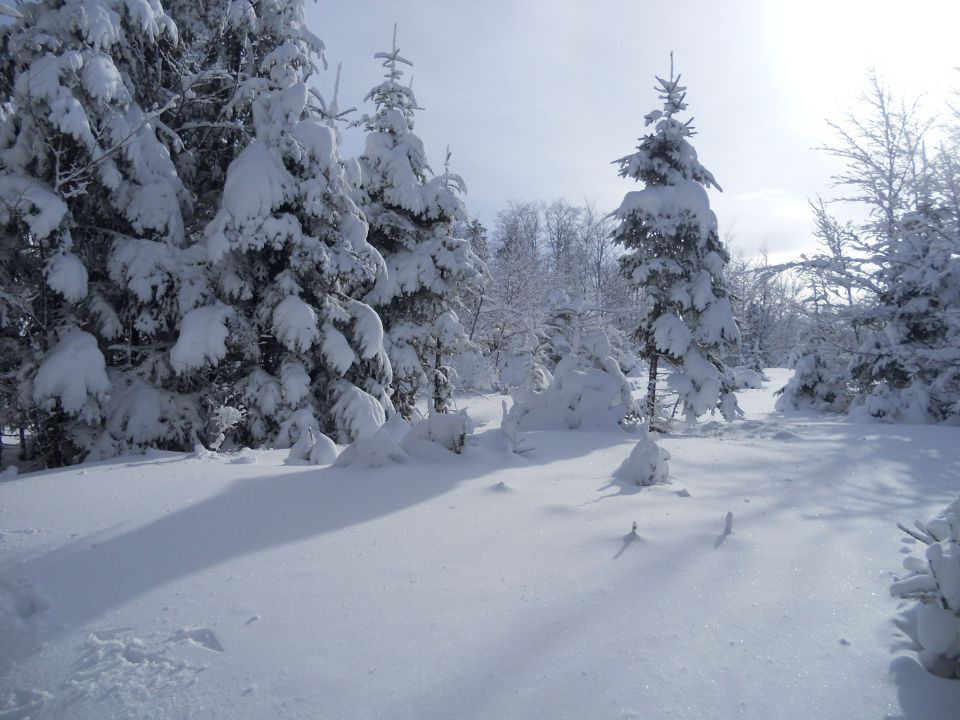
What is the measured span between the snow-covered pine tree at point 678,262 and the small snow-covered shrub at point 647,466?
5972 mm

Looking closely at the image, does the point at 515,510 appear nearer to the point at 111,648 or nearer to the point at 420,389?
the point at 111,648

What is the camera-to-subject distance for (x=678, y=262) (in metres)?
11.7

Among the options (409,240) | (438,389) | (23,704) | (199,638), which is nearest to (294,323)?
(409,240)

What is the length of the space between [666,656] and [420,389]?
1075cm

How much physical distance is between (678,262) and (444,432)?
8.25 m

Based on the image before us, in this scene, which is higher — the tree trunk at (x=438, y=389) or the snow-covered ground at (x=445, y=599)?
the tree trunk at (x=438, y=389)

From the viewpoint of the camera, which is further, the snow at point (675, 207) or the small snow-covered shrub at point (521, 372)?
the small snow-covered shrub at point (521, 372)

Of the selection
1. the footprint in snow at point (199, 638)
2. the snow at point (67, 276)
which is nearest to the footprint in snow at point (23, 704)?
the footprint in snow at point (199, 638)

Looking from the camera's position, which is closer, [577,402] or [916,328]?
[577,402]

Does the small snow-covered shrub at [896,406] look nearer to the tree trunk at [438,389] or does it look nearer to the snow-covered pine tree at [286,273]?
the tree trunk at [438,389]

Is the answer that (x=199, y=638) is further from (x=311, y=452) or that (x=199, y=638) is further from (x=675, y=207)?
(x=675, y=207)

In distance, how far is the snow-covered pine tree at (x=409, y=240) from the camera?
12.1 metres

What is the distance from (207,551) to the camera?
340 cm

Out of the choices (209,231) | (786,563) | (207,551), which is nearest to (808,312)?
(786,563)
